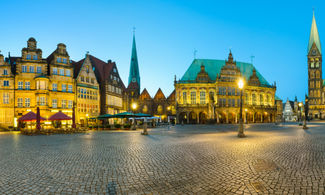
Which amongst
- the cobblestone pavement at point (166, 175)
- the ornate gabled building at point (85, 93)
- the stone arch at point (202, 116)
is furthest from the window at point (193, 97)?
the cobblestone pavement at point (166, 175)

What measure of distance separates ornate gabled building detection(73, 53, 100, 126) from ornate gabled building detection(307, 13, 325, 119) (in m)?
96.1

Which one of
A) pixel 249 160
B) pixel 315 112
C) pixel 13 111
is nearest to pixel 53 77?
pixel 13 111

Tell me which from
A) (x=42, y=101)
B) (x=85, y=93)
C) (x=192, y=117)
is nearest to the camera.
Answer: (x=42, y=101)

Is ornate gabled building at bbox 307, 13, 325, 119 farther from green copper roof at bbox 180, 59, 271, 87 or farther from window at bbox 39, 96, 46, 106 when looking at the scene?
window at bbox 39, 96, 46, 106

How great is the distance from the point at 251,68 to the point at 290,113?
5740cm

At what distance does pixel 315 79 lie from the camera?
100 m

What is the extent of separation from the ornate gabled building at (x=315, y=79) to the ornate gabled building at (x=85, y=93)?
96.1 m

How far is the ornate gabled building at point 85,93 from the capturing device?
4141cm

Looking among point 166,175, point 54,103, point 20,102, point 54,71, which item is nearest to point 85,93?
point 54,103

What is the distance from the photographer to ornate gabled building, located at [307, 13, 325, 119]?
99.6 metres

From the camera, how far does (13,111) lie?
3531 cm

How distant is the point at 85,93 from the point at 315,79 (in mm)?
101162

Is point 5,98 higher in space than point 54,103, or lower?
higher

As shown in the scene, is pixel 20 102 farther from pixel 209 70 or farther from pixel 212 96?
pixel 209 70
